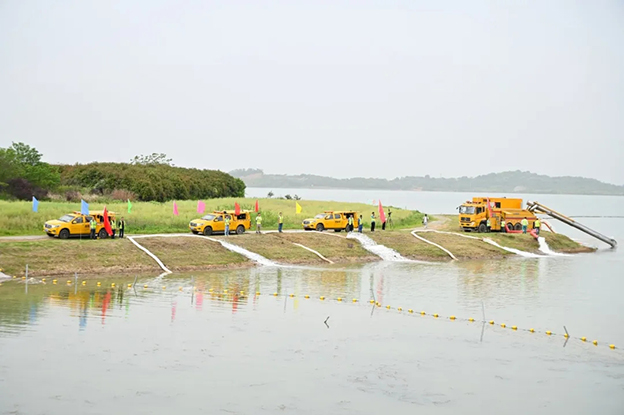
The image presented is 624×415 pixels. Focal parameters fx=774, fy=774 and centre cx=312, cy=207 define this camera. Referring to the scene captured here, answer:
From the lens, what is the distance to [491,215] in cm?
6831

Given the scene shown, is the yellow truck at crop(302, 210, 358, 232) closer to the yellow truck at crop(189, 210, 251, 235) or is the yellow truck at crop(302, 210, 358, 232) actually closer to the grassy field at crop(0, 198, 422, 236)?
the grassy field at crop(0, 198, 422, 236)

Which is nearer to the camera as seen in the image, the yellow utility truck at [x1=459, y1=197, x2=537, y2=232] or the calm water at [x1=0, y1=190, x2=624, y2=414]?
the calm water at [x1=0, y1=190, x2=624, y2=414]

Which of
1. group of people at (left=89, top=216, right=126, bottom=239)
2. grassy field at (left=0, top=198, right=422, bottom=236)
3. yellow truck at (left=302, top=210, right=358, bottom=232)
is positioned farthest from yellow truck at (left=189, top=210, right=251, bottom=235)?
yellow truck at (left=302, top=210, right=358, bottom=232)

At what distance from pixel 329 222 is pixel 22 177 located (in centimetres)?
3930

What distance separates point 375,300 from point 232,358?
13114 mm

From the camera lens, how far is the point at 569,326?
3089 cm

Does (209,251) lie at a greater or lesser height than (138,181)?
lesser

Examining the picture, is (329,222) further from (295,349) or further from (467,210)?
(295,349)

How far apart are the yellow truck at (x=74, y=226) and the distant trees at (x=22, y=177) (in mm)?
34859

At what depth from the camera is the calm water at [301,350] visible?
20.2m

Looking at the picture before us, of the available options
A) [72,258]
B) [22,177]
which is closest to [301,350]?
[72,258]

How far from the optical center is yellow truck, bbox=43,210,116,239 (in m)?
45.6

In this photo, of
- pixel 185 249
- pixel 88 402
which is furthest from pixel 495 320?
pixel 185 249

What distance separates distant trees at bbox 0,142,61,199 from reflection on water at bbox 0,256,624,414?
Answer: 4557 cm
